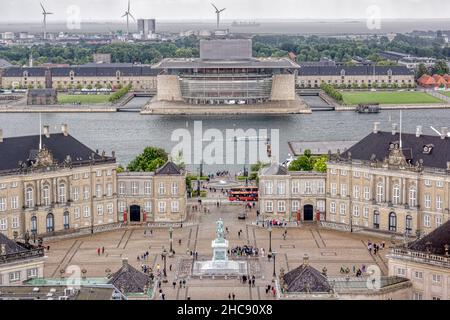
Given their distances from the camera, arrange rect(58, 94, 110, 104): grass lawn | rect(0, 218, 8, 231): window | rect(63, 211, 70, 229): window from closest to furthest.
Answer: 1. rect(0, 218, 8, 231): window
2. rect(63, 211, 70, 229): window
3. rect(58, 94, 110, 104): grass lawn

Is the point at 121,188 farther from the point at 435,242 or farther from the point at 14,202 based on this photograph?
the point at 435,242

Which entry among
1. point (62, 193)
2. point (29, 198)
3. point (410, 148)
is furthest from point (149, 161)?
point (410, 148)

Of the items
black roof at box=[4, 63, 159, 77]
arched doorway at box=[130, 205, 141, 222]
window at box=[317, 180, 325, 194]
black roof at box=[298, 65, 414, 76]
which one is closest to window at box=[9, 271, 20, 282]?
arched doorway at box=[130, 205, 141, 222]

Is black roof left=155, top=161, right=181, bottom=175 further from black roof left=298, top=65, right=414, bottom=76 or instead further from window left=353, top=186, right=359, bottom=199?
black roof left=298, top=65, right=414, bottom=76

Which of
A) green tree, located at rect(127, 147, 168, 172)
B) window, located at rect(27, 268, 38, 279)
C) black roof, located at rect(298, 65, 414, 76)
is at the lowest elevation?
window, located at rect(27, 268, 38, 279)

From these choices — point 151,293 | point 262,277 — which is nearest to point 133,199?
point 262,277
